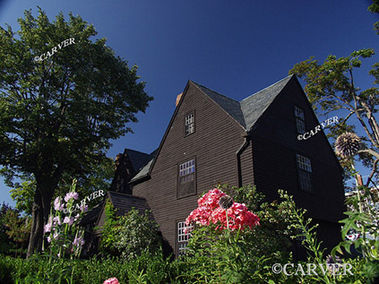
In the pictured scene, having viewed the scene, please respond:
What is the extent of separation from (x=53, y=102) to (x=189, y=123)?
1157 centimetres

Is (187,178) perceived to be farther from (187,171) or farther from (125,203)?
(125,203)

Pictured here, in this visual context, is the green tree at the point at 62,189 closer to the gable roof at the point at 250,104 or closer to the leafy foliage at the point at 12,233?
the leafy foliage at the point at 12,233

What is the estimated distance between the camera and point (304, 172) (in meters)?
14.1

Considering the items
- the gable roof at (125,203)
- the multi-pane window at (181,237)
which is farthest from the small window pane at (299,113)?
the gable roof at (125,203)

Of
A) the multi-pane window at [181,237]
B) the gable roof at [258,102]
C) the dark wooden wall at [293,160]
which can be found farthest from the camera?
the multi-pane window at [181,237]

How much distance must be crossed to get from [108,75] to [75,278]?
19346 millimetres

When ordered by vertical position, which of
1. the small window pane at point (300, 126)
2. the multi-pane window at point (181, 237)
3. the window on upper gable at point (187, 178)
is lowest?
the multi-pane window at point (181, 237)

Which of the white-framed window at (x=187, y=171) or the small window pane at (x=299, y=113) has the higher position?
the small window pane at (x=299, y=113)

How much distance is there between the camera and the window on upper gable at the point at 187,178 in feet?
46.6

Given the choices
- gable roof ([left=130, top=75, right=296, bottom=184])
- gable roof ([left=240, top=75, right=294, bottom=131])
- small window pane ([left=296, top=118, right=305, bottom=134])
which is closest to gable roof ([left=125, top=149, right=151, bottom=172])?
gable roof ([left=130, top=75, right=296, bottom=184])

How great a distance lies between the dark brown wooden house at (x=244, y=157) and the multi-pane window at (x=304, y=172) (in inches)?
2.1

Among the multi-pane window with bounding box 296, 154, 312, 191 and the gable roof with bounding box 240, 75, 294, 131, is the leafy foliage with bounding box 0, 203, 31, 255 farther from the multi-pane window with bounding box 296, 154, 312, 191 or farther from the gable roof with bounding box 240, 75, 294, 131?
the multi-pane window with bounding box 296, 154, 312, 191

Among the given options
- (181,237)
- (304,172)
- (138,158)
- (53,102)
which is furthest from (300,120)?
(53,102)

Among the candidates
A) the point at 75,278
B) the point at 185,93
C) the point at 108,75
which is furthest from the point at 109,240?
the point at 108,75
